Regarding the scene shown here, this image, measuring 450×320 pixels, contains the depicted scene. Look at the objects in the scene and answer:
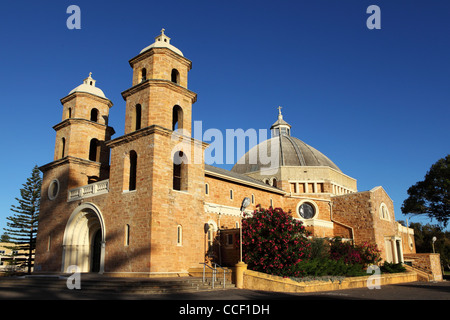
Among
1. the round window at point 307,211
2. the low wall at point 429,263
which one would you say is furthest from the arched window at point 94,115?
the low wall at point 429,263

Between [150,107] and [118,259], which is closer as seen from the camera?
[118,259]

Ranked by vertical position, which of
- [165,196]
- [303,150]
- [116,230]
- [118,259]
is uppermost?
[303,150]

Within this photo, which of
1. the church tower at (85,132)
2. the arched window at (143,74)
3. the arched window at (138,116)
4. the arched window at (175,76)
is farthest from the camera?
the church tower at (85,132)

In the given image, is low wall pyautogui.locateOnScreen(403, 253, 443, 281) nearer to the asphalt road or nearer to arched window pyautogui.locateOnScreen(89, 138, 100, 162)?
the asphalt road

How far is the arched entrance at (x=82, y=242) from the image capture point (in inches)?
818

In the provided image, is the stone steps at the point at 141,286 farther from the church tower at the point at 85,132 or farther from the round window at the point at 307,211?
the round window at the point at 307,211

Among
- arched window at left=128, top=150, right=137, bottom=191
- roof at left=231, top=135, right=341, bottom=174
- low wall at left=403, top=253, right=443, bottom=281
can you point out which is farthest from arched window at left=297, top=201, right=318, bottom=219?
arched window at left=128, top=150, right=137, bottom=191

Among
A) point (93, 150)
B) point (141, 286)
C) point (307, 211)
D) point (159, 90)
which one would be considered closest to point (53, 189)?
point (93, 150)

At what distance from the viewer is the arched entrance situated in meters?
20.8

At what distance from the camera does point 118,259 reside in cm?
1733

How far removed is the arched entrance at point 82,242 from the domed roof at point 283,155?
59.7 feet
